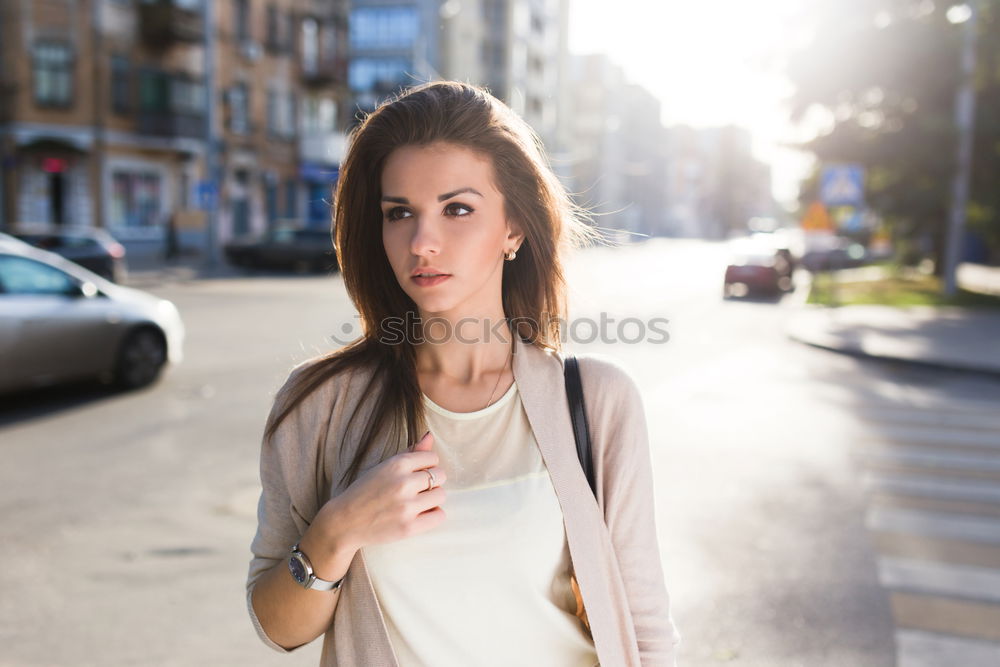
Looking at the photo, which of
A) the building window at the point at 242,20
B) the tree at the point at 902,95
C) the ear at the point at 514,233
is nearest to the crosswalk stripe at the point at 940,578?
the ear at the point at 514,233

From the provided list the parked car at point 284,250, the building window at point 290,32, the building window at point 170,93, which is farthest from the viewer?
the building window at point 290,32

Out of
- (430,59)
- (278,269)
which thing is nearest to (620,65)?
(430,59)

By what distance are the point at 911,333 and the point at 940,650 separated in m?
12.3

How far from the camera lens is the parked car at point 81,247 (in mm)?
18562

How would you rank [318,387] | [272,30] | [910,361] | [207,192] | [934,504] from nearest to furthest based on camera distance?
[318,387] → [934,504] → [910,361] → [207,192] → [272,30]

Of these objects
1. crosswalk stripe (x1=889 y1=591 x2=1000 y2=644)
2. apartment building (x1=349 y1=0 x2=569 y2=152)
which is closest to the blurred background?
crosswalk stripe (x1=889 y1=591 x2=1000 y2=644)

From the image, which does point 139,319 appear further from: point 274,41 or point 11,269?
point 274,41

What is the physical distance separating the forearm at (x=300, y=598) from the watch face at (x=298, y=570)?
15 millimetres

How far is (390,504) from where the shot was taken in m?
1.51

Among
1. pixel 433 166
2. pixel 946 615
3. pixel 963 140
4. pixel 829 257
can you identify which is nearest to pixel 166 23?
pixel 829 257

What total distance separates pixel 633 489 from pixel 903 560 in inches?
139

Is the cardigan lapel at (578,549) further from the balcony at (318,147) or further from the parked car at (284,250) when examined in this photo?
the balcony at (318,147)

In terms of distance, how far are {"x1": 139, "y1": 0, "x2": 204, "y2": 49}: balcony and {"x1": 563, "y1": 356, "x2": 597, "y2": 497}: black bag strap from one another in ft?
114

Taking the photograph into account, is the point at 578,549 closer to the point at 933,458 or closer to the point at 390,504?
the point at 390,504
